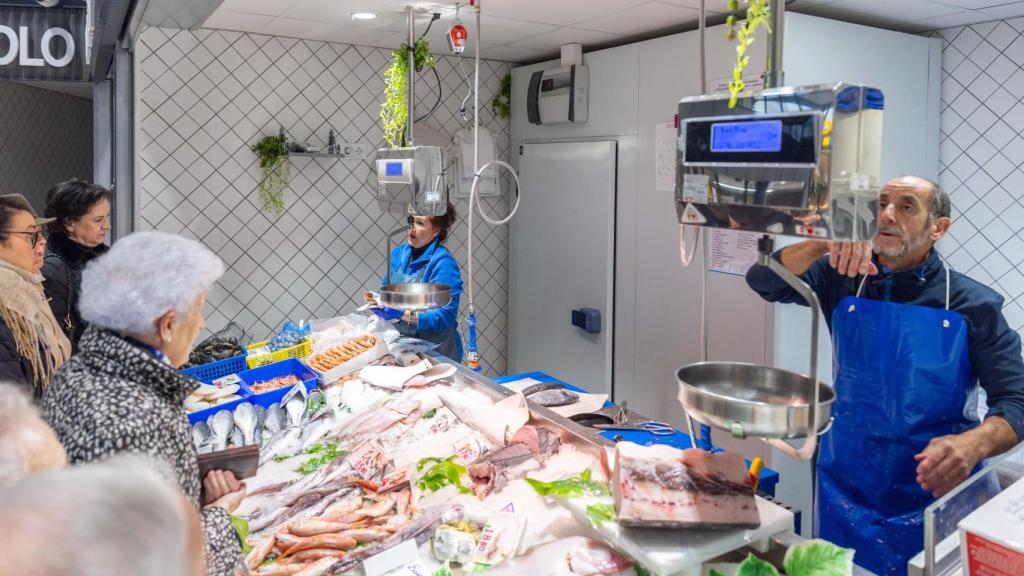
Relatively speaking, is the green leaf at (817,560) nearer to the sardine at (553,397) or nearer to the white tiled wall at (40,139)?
the sardine at (553,397)

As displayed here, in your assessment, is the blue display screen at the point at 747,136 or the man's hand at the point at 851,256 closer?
the blue display screen at the point at 747,136

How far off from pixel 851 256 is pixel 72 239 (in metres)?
3.46

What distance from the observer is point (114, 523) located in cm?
71

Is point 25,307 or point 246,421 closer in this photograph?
point 25,307

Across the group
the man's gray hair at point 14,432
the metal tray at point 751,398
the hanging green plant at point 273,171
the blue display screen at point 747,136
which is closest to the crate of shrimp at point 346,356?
the hanging green plant at point 273,171

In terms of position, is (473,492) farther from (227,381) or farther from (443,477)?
(227,381)

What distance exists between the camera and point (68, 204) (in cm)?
359

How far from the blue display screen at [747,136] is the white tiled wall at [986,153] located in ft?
10.9

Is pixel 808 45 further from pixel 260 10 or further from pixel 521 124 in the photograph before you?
pixel 260 10

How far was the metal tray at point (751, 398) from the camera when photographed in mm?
1341

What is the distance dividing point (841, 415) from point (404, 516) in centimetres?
160

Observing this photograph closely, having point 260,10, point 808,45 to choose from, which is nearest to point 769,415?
point 808,45

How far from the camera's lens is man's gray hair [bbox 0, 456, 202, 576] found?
26.6 inches

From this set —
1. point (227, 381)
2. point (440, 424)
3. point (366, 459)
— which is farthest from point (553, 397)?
point (227, 381)
